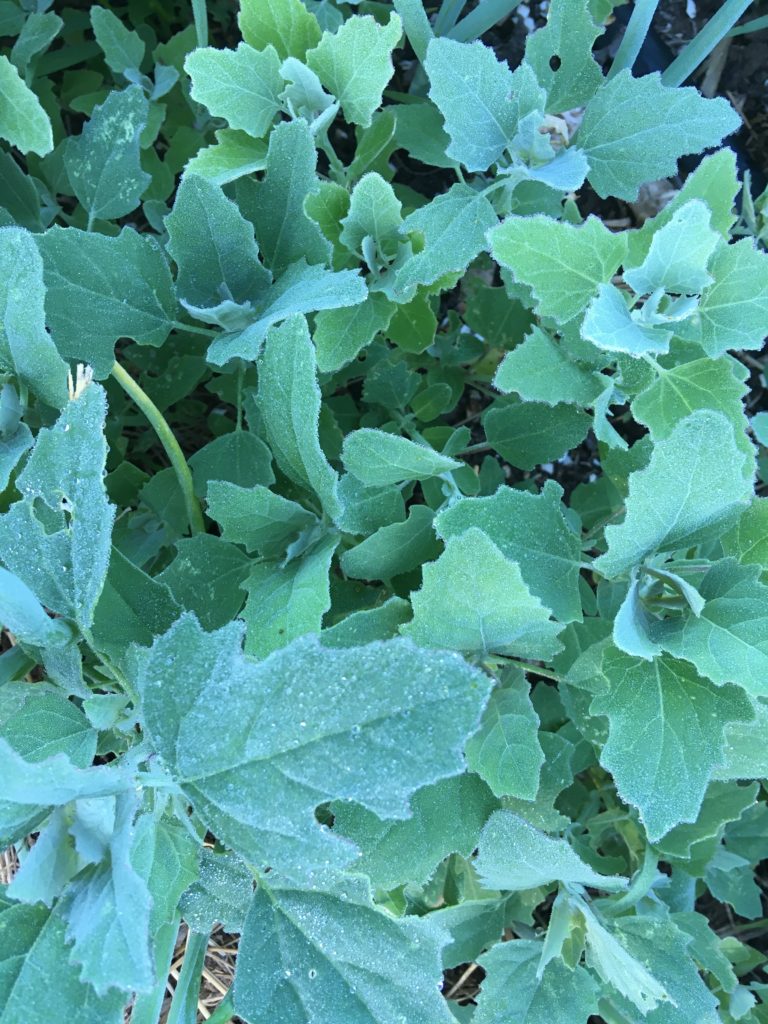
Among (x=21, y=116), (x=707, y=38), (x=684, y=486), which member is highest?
(x=21, y=116)

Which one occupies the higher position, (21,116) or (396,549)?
(21,116)

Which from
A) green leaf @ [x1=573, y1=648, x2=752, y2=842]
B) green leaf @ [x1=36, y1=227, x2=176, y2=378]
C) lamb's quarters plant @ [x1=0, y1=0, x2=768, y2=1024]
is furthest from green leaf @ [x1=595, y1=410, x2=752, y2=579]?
green leaf @ [x1=36, y1=227, x2=176, y2=378]

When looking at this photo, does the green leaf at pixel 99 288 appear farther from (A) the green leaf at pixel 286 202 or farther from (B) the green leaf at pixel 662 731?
(B) the green leaf at pixel 662 731

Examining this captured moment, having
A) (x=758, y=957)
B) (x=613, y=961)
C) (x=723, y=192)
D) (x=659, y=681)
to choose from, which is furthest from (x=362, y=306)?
(x=758, y=957)

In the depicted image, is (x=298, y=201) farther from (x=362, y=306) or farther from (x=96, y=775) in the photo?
(x=96, y=775)

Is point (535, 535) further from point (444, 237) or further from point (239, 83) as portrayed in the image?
point (239, 83)

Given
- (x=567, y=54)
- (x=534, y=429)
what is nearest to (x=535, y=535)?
(x=534, y=429)

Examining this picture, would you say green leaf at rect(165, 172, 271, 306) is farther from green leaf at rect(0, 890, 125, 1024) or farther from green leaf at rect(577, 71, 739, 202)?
green leaf at rect(0, 890, 125, 1024)

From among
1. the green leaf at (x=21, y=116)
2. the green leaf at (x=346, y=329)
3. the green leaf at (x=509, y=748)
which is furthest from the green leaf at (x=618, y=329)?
the green leaf at (x=21, y=116)
